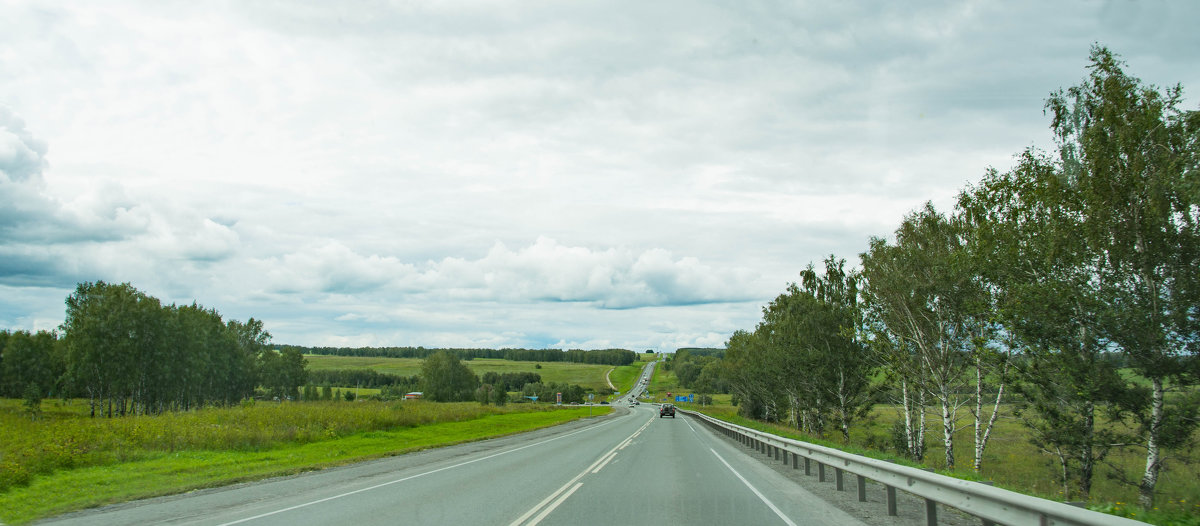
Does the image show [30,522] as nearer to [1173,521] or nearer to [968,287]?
[1173,521]

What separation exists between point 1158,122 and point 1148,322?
5315 mm

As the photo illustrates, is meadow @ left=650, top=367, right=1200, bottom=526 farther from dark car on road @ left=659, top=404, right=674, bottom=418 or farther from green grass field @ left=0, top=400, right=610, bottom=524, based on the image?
dark car on road @ left=659, top=404, right=674, bottom=418

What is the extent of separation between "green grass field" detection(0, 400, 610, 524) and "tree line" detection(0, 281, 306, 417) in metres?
35.6

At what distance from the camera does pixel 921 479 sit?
8.51m

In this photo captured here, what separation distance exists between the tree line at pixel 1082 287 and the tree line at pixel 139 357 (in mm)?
60727

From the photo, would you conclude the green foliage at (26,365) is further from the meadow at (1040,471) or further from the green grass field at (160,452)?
the meadow at (1040,471)

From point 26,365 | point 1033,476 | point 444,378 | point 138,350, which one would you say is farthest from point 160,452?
point 444,378

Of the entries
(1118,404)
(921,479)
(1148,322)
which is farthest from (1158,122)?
(921,479)

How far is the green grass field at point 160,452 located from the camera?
13.2 m

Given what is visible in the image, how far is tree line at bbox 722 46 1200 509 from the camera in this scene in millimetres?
15758

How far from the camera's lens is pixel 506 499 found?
10.7 metres

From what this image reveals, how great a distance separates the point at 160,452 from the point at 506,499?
56.5ft

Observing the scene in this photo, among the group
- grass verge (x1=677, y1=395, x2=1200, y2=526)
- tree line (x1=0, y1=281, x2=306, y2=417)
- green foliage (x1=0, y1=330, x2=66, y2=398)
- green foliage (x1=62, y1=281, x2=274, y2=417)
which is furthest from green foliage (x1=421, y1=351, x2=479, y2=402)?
grass verge (x1=677, y1=395, x2=1200, y2=526)

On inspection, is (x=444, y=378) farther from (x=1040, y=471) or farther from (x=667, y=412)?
(x=1040, y=471)
